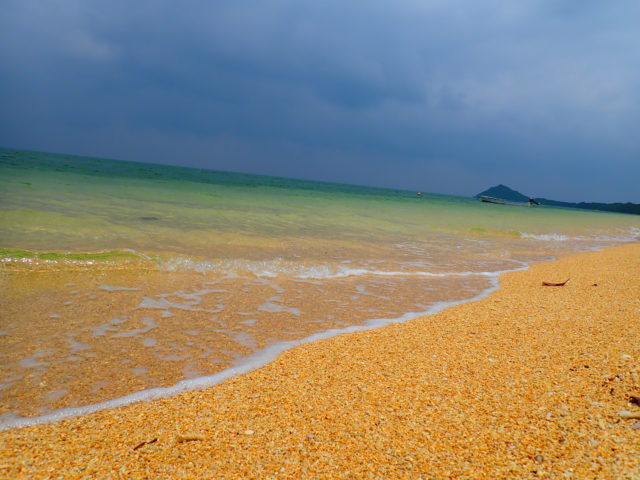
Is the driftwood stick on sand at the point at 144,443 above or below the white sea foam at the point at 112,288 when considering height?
above

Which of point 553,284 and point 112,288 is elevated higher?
point 553,284

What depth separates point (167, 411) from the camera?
2963 millimetres

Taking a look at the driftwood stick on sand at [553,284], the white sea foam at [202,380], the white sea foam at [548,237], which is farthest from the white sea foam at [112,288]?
the white sea foam at [548,237]

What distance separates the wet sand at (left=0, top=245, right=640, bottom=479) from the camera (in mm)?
2260

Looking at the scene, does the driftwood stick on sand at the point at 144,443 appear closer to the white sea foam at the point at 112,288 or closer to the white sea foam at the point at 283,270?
the white sea foam at the point at 112,288

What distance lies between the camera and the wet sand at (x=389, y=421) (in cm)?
226

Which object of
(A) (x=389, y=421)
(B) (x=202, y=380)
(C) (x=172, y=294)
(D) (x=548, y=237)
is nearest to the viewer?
(A) (x=389, y=421)

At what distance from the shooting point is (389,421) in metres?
2.75

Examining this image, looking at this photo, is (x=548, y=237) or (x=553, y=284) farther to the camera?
(x=548, y=237)

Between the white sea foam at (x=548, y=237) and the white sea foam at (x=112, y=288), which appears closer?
the white sea foam at (x=112, y=288)

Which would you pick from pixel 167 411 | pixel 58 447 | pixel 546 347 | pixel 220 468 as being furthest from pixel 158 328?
pixel 546 347

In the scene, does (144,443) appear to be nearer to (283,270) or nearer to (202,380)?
(202,380)

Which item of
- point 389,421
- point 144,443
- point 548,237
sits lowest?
point 144,443

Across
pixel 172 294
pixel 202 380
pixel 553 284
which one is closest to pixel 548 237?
pixel 553 284
